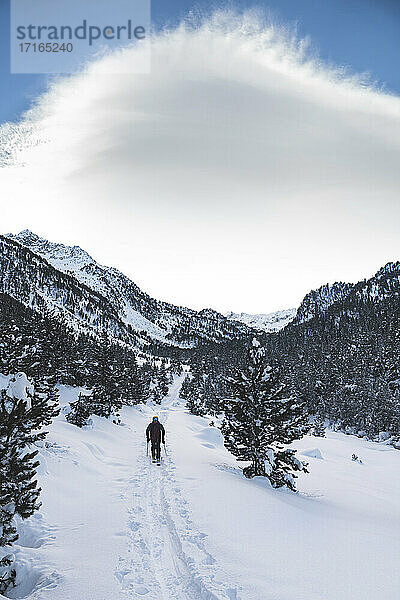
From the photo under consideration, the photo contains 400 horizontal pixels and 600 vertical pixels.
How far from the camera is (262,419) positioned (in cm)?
1323

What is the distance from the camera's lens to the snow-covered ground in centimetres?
522

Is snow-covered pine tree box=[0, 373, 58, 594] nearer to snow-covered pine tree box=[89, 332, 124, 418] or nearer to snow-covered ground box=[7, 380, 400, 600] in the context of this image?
snow-covered ground box=[7, 380, 400, 600]

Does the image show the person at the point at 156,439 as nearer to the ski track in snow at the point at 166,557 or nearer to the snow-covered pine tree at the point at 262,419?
the snow-covered pine tree at the point at 262,419

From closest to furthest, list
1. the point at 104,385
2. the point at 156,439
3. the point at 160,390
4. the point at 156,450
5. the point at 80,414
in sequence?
the point at 156,450 < the point at 156,439 < the point at 80,414 < the point at 104,385 < the point at 160,390

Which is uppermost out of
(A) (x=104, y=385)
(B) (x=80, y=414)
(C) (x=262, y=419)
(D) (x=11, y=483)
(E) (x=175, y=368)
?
(D) (x=11, y=483)

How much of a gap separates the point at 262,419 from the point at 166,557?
7649mm

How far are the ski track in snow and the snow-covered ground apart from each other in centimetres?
2

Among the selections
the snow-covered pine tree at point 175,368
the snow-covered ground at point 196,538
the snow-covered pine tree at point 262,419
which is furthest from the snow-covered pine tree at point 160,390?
the snow-covered ground at point 196,538

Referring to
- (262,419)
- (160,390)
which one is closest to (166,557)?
(262,419)

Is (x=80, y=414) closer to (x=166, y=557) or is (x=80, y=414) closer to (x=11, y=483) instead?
(x=11, y=483)

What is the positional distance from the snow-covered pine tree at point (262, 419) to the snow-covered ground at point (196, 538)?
821 mm

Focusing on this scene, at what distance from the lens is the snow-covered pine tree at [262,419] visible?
12.8 meters

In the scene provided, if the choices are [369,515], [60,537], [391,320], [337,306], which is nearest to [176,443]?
[369,515]

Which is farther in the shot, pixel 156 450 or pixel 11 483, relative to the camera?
pixel 156 450
